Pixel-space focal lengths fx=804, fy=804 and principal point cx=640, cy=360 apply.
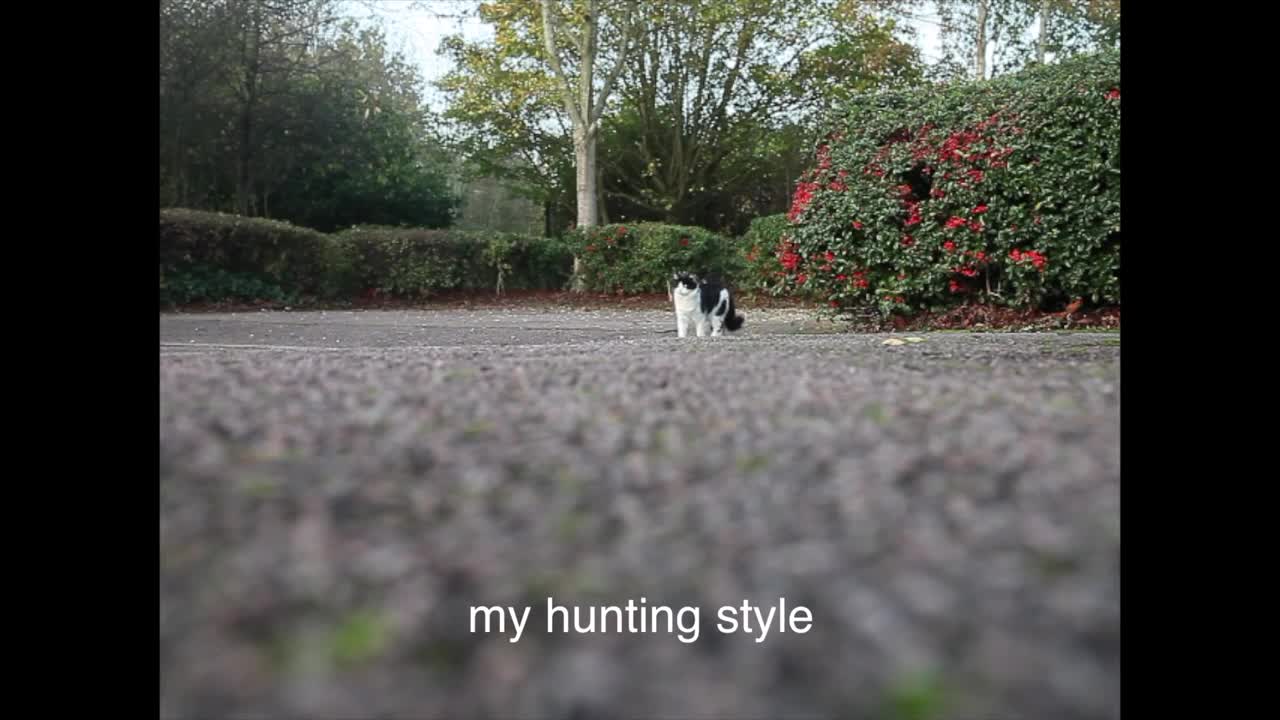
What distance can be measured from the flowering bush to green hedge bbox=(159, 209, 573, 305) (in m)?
4.47

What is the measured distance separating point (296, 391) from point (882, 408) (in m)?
1.25

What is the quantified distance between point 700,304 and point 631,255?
7.53 m

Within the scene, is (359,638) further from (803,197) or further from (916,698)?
(803,197)

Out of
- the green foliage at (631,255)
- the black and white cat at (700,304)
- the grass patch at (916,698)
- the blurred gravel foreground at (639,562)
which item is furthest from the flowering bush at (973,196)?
the green foliage at (631,255)

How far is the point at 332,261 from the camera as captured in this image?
7570mm

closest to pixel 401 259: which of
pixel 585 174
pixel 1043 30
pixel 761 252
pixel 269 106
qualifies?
pixel 585 174

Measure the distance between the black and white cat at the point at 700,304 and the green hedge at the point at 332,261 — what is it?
318cm

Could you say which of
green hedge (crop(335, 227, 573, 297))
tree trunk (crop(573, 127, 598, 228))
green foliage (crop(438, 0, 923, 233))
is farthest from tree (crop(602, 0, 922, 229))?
green hedge (crop(335, 227, 573, 297))
